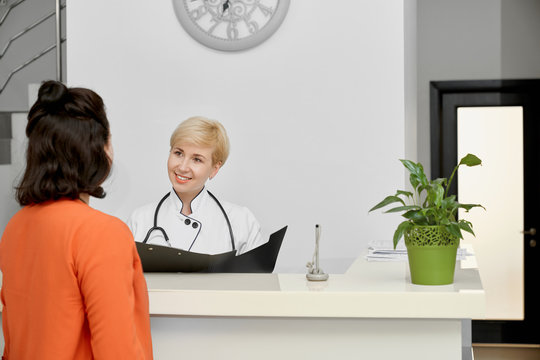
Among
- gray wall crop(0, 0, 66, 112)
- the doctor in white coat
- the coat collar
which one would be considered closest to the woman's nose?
the doctor in white coat

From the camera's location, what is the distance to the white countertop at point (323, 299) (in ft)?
4.85

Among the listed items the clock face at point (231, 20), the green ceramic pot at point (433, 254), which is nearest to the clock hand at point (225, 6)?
the clock face at point (231, 20)

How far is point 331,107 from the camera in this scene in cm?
318

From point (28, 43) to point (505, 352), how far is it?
4.56 meters

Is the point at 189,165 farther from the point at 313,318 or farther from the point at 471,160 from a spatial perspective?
the point at 471,160

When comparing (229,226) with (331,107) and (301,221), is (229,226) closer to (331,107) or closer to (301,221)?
(301,221)

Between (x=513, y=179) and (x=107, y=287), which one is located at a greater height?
(x=513, y=179)

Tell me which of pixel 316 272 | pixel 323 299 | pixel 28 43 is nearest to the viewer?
pixel 323 299

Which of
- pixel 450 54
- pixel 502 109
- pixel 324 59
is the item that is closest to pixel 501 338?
pixel 502 109

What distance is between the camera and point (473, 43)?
4.78m

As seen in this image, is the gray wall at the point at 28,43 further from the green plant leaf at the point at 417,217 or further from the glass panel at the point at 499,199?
the green plant leaf at the point at 417,217

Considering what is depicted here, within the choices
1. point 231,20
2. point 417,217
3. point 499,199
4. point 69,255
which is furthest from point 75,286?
point 499,199

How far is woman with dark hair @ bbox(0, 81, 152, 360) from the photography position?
3.73ft

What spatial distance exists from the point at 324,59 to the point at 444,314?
6.43 ft
